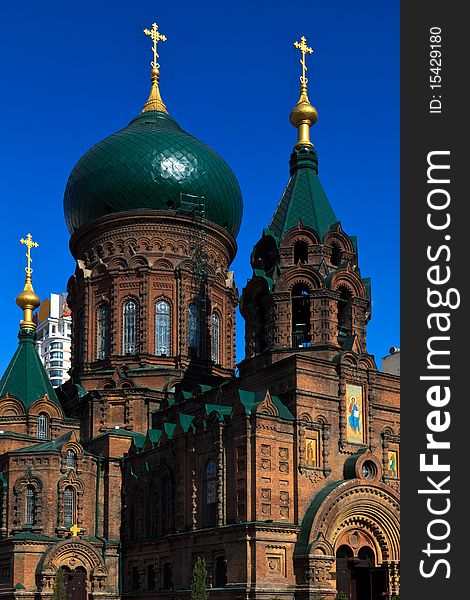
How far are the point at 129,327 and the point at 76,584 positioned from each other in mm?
10038

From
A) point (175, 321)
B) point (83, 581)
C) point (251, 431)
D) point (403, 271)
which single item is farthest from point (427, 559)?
point (175, 321)

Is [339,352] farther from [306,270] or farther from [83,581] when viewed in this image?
[83,581]

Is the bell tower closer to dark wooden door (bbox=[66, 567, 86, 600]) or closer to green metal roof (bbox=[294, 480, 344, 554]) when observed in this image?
green metal roof (bbox=[294, 480, 344, 554])

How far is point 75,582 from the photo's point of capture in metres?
31.5

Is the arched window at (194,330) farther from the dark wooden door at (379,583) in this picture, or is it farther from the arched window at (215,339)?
the dark wooden door at (379,583)

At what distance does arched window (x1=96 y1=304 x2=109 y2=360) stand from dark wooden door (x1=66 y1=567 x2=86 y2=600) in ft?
29.3

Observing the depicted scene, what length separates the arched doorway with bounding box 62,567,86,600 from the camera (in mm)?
31250

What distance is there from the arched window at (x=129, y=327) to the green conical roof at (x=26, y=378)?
125 inches

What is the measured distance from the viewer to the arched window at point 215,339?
3847 cm

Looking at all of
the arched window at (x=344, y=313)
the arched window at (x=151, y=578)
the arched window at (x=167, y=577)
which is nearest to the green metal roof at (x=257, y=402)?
the arched window at (x=344, y=313)

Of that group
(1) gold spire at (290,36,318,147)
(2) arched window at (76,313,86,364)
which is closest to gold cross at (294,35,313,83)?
(1) gold spire at (290,36,318,147)

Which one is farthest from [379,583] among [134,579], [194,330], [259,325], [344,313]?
[194,330]

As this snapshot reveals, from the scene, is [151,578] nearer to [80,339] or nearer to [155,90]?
[80,339]

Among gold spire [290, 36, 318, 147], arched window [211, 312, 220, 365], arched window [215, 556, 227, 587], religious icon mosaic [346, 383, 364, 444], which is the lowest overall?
arched window [215, 556, 227, 587]
